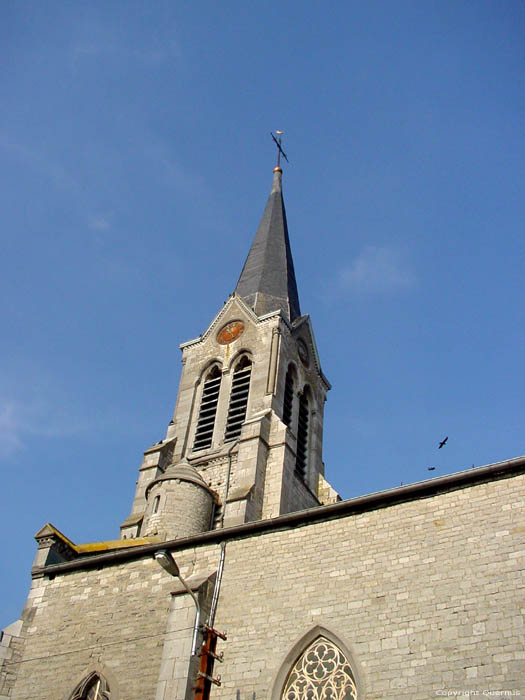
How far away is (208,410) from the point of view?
26.5 m

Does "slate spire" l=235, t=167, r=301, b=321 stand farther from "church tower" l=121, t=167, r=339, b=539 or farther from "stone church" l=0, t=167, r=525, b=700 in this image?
"stone church" l=0, t=167, r=525, b=700

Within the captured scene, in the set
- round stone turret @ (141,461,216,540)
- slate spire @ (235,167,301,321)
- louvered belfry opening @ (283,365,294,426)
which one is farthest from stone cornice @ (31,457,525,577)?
slate spire @ (235,167,301,321)

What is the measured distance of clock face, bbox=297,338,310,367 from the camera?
2870 cm

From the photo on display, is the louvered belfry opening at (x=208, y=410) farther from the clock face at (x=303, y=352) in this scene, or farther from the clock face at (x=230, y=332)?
the clock face at (x=303, y=352)

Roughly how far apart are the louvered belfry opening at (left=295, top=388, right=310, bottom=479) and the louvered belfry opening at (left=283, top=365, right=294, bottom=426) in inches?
34.3

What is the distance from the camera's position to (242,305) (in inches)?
1150

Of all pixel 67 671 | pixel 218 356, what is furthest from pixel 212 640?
pixel 218 356

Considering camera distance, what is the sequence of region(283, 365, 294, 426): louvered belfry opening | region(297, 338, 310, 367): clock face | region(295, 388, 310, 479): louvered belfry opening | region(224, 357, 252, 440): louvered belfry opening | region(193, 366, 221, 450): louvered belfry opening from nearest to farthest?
region(224, 357, 252, 440): louvered belfry opening < region(193, 366, 221, 450): louvered belfry opening < region(295, 388, 310, 479): louvered belfry opening < region(283, 365, 294, 426): louvered belfry opening < region(297, 338, 310, 367): clock face

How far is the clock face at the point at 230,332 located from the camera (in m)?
28.3

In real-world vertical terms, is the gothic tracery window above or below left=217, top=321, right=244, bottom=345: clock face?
below

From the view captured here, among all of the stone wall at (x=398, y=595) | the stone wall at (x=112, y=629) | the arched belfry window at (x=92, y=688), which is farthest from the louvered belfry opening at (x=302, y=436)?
the arched belfry window at (x=92, y=688)

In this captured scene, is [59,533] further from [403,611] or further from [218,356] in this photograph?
[218,356]

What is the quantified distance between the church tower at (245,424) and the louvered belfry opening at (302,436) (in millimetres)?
40

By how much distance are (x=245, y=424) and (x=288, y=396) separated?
356 cm
